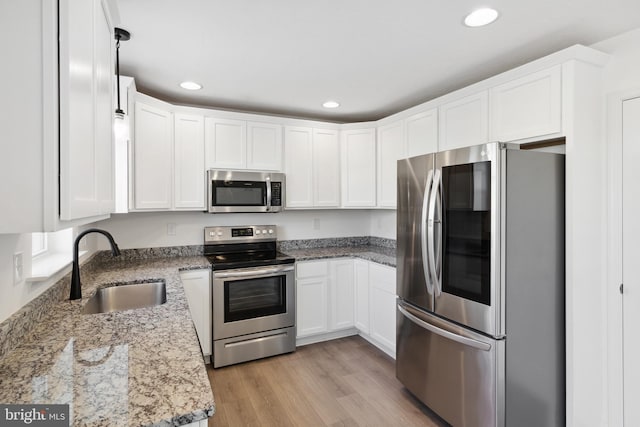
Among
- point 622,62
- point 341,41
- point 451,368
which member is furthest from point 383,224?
point 622,62

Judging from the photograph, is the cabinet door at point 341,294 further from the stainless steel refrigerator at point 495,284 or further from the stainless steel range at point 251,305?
the stainless steel refrigerator at point 495,284

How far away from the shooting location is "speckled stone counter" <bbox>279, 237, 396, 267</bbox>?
131 inches

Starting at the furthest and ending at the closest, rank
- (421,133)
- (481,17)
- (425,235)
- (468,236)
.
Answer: (421,133)
(425,235)
(468,236)
(481,17)

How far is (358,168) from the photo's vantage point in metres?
3.67

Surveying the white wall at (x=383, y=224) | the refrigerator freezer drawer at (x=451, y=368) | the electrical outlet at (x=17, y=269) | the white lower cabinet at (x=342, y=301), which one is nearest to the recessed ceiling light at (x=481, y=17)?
the refrigerator freezer drawer at (x=451, y=368)

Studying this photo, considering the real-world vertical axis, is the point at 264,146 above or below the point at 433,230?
→ above

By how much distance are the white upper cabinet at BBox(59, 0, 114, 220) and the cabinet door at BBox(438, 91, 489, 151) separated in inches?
87.7

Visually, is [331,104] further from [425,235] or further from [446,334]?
[446,334]

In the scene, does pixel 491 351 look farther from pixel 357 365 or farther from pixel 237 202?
pixel 237 202

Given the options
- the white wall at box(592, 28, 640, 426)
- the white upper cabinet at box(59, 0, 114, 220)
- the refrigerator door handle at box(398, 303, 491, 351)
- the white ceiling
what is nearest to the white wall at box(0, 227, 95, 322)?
the white upper cabinet at box(59, 0, 114, 220)

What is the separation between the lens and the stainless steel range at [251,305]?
289cm

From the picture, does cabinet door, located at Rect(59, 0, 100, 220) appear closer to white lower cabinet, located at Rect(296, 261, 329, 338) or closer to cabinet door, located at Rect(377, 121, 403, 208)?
white lower cabinet, located at Rect(296, 261, 329, 338)

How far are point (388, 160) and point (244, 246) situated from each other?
1.73 metres

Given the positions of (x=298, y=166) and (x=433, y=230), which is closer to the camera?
(x=433, y=230)
